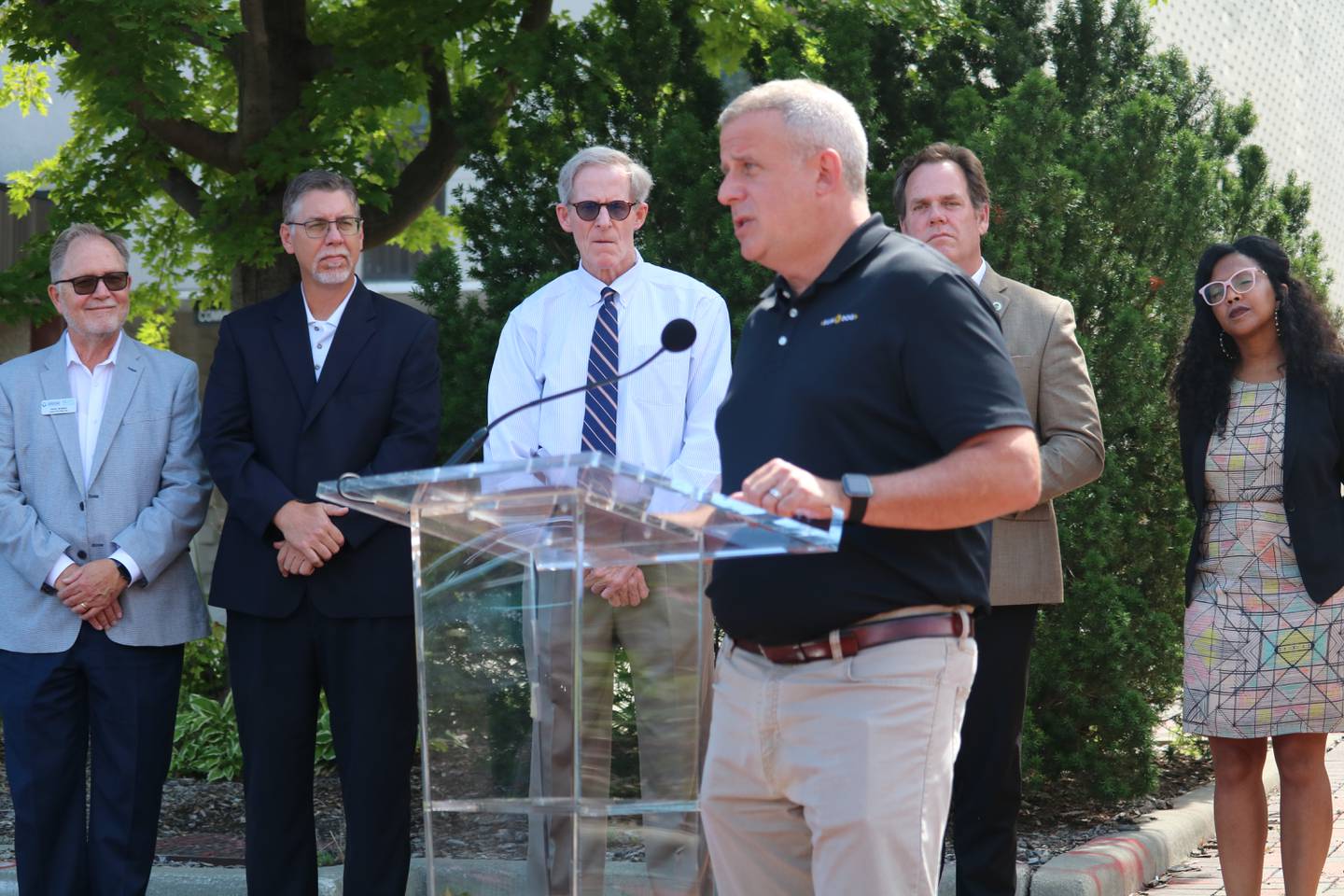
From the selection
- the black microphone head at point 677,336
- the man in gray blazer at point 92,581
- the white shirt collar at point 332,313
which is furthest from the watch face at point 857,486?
the man in gray blazer at point 92,581

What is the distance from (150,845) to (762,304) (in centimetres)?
329

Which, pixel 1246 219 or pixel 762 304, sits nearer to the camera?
pixel 762 304

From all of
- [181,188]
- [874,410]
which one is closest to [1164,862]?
[874,410]

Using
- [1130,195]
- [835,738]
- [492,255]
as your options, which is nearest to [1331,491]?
[1130,195]

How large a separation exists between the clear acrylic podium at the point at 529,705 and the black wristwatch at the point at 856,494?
38 centimetres

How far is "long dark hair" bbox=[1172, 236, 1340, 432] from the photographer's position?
16.5 ft

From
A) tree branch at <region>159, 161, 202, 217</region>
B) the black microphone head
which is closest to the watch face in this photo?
the black microphone head

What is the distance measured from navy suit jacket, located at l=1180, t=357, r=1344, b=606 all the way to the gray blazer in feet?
12.2

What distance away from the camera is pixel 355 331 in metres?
5.11

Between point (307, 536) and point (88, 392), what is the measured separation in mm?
1224

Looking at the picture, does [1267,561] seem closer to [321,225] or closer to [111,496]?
[321,225]

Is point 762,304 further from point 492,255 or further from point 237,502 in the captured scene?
point 492,255

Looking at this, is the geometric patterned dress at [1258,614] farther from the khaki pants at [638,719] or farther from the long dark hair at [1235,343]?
the khaki pants at [638,719]

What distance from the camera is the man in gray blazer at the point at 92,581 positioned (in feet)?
17.0
